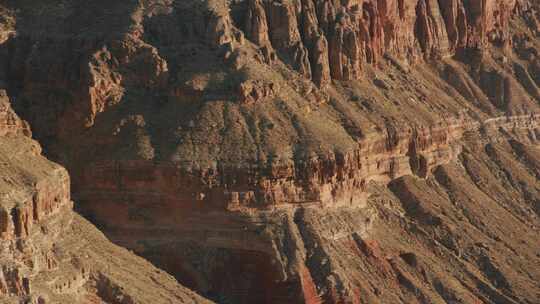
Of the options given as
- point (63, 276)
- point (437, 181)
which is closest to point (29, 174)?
point (63, 276)

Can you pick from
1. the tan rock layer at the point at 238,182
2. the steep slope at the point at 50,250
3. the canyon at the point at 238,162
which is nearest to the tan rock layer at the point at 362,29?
the canyon at the point at 238,162

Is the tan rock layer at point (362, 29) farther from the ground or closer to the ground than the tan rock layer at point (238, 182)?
farther from the ground

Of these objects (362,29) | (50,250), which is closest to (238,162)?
(50,250)

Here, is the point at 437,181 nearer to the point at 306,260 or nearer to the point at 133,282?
the point at 306,260

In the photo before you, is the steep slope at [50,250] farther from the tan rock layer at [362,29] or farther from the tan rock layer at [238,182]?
the tan rock layer at [362,29]

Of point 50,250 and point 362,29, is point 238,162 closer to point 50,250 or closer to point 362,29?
point 50,250

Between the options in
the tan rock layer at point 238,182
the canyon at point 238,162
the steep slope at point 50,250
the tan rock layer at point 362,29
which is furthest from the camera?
the tan rock layer at point 362,29
